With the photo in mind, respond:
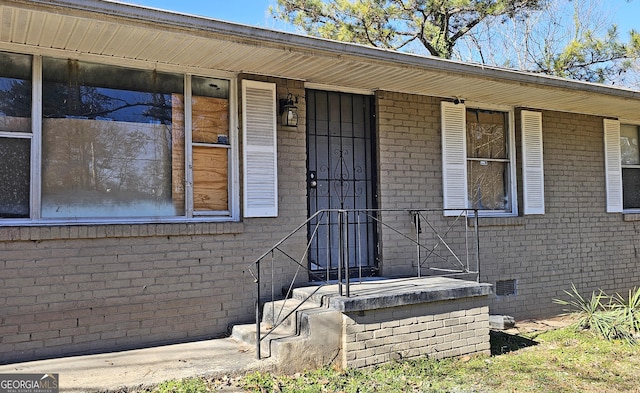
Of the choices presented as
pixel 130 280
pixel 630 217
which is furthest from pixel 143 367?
pixel 630 217

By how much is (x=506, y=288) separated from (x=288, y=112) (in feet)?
12.5

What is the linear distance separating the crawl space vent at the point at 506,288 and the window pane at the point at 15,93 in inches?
226

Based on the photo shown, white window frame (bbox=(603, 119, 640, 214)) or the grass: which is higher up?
white window frame (bbox=(603, 119, 640, 214))

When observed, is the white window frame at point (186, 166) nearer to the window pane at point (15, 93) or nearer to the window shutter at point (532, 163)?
the window pane at point (15, 93)

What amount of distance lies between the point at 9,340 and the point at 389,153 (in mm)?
4216

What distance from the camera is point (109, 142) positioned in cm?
501

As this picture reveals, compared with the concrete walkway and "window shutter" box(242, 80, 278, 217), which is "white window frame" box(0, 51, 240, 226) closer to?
"window shutter" box(242, 80, 278, 217)

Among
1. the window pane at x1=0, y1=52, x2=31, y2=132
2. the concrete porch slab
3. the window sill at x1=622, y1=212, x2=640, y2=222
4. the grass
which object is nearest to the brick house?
the window pane at x1=0, y1=52, x2=31, y2=132

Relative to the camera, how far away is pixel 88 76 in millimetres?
4922

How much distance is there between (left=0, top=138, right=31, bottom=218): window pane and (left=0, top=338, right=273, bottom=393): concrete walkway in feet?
4.25

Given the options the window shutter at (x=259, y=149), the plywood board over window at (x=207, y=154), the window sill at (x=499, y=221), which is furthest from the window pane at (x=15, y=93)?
the window sill at (x=499, y=221)

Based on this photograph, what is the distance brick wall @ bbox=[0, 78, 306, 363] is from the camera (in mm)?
4500

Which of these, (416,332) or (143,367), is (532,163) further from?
(143,367)

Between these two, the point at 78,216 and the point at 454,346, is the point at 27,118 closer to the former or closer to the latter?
the point at 78,216
